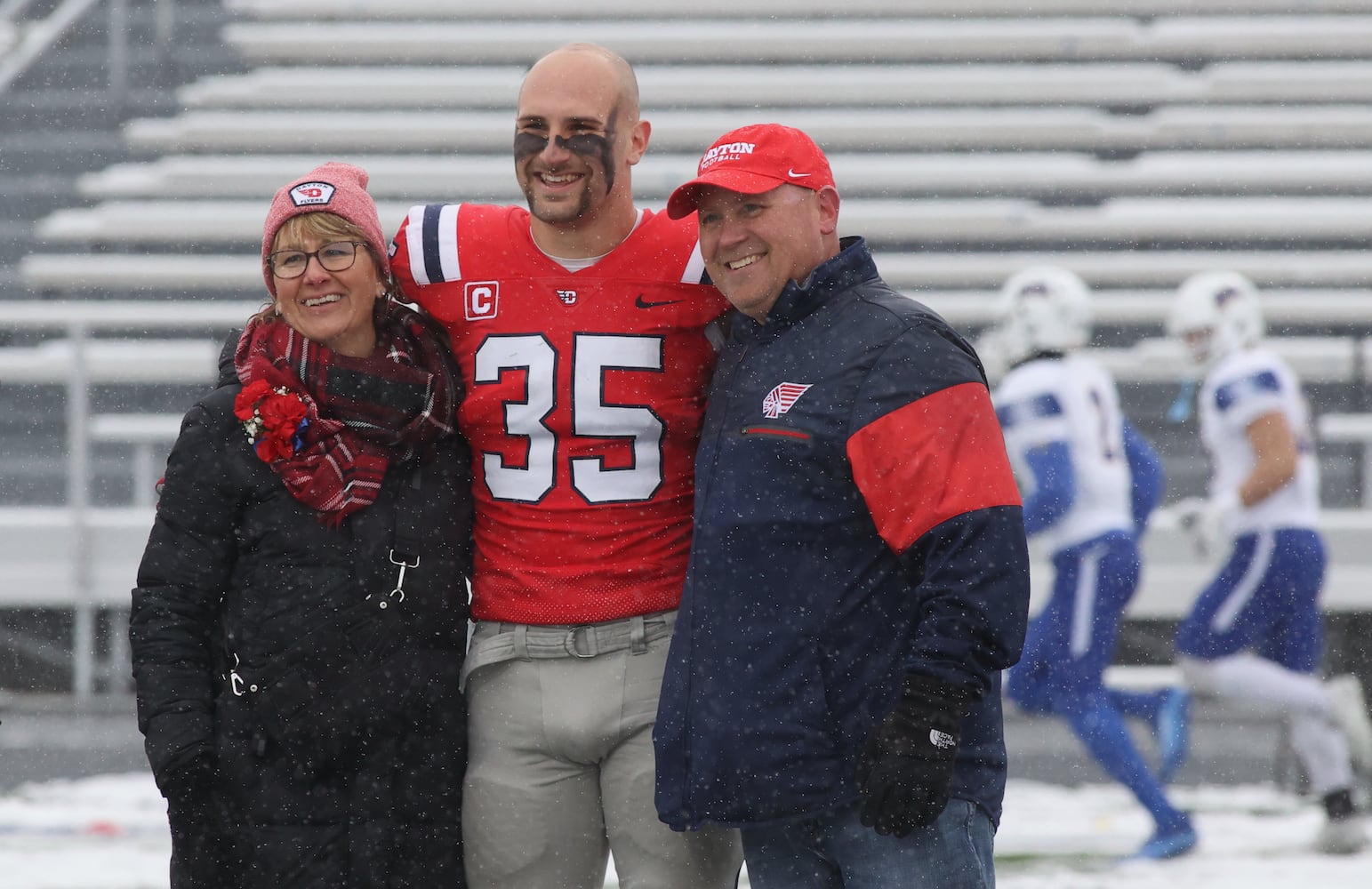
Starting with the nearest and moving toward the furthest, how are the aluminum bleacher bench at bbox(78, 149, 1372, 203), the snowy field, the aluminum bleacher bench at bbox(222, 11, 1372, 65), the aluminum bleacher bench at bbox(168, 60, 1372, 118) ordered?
1. the snowy field
2. the aluminum bleacher bench at bbox(78, 149, 1372, 203)
3. the aluminum bleacher bench at bbox(168, 60, 1372, 118)
4. the aluminum bleacher bench at bbox(222, 11, 1372, 65)

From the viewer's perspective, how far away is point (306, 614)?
7.12ft

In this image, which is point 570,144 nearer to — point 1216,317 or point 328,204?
point 328,204

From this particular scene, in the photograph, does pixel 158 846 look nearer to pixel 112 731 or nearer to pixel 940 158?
pixel 112 731

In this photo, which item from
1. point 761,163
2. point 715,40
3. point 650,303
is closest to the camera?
point 761,163

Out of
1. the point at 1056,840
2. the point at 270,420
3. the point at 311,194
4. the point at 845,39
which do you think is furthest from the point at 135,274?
the point at 270,420

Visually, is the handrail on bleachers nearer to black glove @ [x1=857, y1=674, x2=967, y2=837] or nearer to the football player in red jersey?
the football player in red jersey

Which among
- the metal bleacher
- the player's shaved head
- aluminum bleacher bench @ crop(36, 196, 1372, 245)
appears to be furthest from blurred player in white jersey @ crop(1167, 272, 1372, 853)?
aluminum bleacher bench @ crop(36, 196, 1372, 245)

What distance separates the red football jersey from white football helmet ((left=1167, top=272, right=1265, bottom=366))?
295 cm

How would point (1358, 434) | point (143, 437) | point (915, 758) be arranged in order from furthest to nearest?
point (1358, 434), point (143, 437), point (915, 758)

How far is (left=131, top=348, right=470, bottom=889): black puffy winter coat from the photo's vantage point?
2.15 meters

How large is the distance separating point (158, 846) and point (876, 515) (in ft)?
9.72

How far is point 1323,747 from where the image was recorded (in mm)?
4316

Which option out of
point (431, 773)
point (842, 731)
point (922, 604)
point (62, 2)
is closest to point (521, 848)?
point (431, 773)

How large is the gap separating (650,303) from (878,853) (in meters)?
0.86
